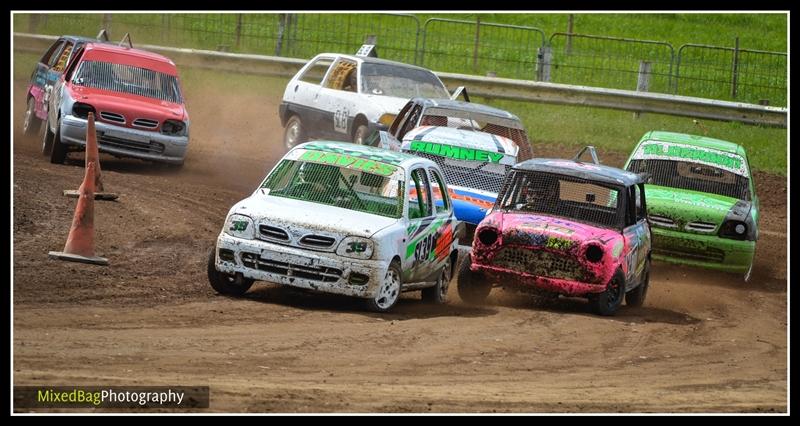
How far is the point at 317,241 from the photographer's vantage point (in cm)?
1204

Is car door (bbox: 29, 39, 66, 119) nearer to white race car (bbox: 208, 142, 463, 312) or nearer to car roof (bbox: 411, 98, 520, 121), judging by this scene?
car roof (bbox: 411, 98, 520, 121)

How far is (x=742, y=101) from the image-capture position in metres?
26.9

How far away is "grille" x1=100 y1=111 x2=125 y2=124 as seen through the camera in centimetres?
1928

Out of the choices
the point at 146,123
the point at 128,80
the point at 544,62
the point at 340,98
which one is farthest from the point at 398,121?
the point at 544,62

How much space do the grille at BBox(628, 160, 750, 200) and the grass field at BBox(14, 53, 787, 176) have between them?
7456 mm

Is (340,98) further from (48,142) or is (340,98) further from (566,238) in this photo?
(566,238)

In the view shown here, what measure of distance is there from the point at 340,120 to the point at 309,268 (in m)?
9.51

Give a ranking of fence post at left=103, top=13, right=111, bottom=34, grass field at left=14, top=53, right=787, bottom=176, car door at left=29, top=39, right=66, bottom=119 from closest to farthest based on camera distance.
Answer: car door at left=29, top=39, right=66, bottom=119, grass field at left=14, top=53, right=787, bottom=176, fence post at left=103, top=13, right=111, bottom=34

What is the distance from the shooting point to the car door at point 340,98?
69.5ft

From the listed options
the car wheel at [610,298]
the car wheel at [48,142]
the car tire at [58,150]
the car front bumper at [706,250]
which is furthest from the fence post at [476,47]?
the car wheel at [610,298]

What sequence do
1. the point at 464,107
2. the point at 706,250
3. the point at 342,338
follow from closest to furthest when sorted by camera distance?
the point at 342,338 → the point at 706,250 → the point at 464,107

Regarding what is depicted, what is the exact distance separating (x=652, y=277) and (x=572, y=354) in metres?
5.73

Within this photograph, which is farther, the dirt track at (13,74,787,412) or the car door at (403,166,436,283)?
the car door at (403,166,436,283)

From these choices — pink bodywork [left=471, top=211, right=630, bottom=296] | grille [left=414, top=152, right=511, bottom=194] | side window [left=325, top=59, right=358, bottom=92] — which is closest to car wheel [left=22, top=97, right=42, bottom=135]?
side window [left=325, top=59, right=358, bottom=92]
